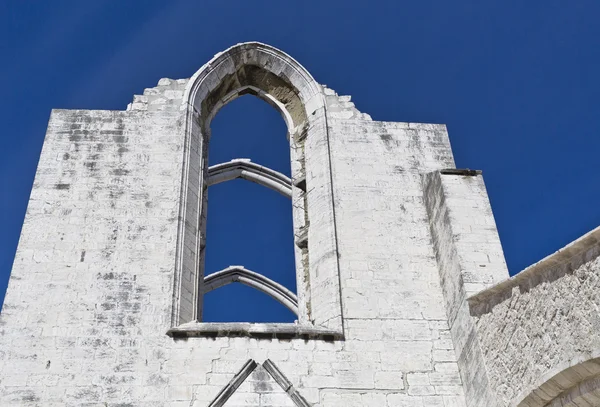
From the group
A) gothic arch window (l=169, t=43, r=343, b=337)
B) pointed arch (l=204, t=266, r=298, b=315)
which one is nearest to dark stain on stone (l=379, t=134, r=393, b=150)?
gothic arch window (l=169, t=43, r=343, b=337)

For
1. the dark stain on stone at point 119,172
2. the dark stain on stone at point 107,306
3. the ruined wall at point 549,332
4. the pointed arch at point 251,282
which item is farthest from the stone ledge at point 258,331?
the pointed arch at point 251,282

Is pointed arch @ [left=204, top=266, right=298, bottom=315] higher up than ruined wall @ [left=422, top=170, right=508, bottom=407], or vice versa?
pointed arch @ [left=204, top=266, right=298, bottom=315]

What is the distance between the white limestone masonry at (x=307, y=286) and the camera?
19.4 feet

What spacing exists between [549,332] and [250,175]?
17.6 ft

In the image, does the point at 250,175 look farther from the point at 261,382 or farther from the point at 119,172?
the point at 261,382

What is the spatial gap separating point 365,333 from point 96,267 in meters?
2.65

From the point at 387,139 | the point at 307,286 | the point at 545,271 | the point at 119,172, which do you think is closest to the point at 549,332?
the point at 545,271

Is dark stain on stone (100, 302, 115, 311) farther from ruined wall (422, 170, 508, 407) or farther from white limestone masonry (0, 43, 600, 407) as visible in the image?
ruined wall (422, 170, 508, 407)

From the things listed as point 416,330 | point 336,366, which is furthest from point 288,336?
point 416,330

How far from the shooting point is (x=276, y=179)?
9.69 metres

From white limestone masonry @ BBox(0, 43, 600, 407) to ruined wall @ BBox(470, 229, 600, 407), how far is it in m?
0.01

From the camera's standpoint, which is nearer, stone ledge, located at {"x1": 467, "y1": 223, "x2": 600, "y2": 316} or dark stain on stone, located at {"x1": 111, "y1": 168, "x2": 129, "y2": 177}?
stone ledge, located at {"x1": 467, "y1": 223, "x2": 600, "y2": 316}

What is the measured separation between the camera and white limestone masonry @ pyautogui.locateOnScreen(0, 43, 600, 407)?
591 cm

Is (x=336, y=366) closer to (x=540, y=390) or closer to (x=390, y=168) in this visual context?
(x=540, y=390)
